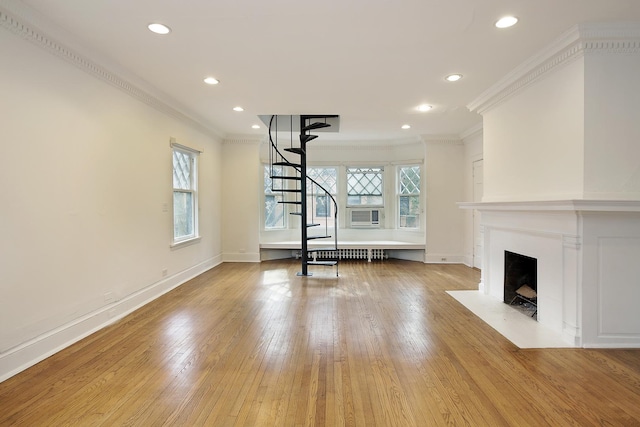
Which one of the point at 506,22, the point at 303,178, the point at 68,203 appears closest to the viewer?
the point at 506,22

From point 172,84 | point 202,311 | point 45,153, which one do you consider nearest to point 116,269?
point 202,311

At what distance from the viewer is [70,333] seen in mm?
2838

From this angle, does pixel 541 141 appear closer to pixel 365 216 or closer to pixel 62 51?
pixel 62 51

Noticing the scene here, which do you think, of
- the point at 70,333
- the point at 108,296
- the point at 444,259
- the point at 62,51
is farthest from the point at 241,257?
the point at 62,51

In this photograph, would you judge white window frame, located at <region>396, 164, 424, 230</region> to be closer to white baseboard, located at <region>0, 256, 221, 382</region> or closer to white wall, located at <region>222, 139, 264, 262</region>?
white wall, located at <region>222, 139, 264, 262</region>

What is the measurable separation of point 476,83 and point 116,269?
444 centimetres

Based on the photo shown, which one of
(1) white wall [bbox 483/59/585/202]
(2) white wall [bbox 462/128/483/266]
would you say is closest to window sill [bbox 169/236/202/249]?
(1) white wall [bbox 483/59/585/202]

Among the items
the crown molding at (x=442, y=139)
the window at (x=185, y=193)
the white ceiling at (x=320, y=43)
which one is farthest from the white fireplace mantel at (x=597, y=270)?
the window at (x=185, y=193)

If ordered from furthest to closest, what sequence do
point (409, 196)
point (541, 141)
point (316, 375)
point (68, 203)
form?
point (409, 196), point (541, 141), point (68, 203), point (316, 375)

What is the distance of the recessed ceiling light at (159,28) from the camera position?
258cm

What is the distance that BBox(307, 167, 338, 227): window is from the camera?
755 centimetres

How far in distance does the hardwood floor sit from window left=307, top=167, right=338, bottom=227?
3.91m

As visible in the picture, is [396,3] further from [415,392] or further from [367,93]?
[415,392]

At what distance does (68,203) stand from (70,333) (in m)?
1.12
